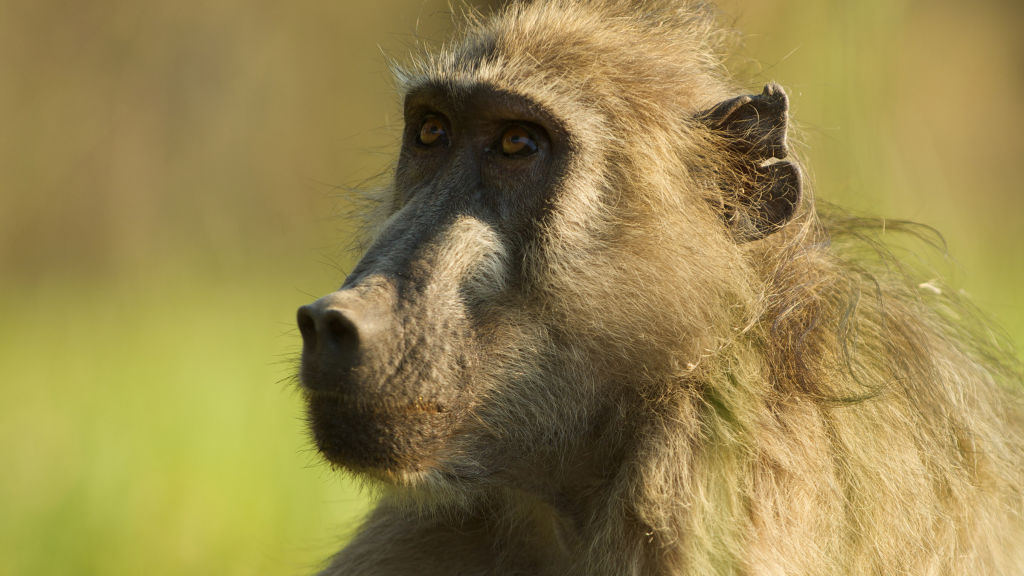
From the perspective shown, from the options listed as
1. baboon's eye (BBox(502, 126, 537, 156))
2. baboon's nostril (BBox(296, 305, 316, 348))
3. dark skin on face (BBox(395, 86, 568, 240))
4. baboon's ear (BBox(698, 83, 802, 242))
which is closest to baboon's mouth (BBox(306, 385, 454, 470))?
baboon's nostril (BBox(296, 305, 316, 348))

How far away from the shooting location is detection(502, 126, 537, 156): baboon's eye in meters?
3.15

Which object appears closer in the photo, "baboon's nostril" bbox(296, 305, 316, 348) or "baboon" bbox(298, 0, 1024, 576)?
"baboon's nostril" bbox(296, 305, 316, 348)

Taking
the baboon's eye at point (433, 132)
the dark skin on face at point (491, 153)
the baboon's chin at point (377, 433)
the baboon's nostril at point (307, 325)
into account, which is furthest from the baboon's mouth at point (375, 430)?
the baboon's eye at point (433, 132)

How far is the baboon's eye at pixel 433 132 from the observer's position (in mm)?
3430

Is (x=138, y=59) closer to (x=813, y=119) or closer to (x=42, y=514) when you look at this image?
(x=42, y=514)

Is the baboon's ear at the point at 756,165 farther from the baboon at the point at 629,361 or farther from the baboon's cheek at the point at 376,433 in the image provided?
the baboon's cheek at the point at 376,433

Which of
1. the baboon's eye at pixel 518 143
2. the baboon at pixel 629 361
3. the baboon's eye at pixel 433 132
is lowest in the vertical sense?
the baboon at pixel 629 361

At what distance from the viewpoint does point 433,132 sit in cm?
344

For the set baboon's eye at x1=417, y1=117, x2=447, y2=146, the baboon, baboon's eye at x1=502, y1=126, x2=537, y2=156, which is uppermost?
baboon's eye at x1=417, y1=117, x2=447, y2=146

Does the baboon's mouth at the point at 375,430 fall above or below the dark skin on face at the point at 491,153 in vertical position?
below

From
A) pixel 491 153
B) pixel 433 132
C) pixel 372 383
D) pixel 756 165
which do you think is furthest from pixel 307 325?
pixel 756 165

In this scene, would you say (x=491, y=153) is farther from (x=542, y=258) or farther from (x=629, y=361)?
(x=629, y=361)

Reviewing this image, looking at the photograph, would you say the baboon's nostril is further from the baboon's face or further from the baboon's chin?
the baboon's chin

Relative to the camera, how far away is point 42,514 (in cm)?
540
